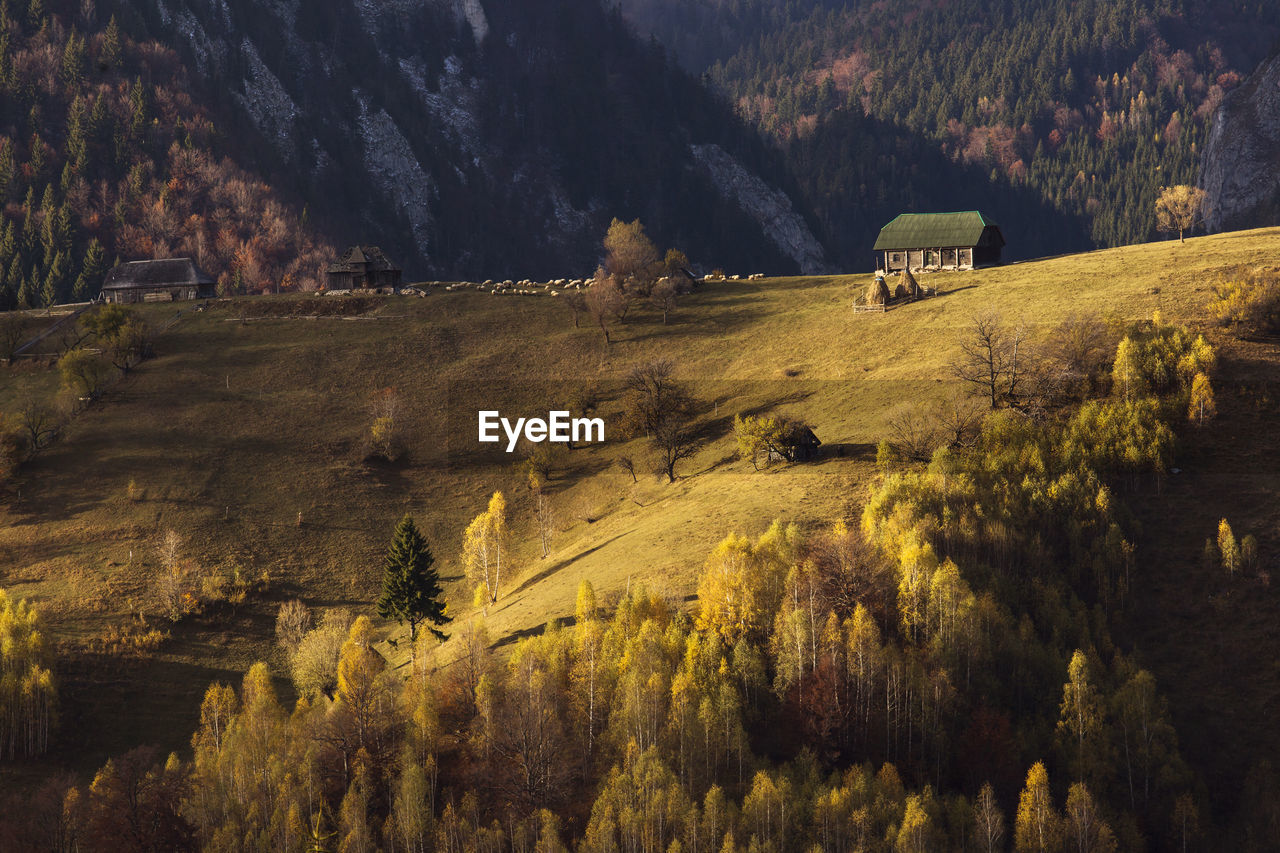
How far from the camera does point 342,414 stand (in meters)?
107

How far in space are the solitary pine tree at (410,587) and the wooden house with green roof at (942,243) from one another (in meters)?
75.7

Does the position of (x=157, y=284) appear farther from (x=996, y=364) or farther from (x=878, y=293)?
(x=996, y=364)

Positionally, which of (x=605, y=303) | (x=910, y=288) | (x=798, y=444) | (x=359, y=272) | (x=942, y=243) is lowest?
(x=798, y=444)

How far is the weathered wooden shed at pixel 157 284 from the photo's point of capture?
468 ft

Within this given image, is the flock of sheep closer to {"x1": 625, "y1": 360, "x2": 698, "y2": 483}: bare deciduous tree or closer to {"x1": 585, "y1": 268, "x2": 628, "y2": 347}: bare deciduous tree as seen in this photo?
{"x1": 585, "y1": 268, "x2": 628, "y2": 347}: bare deciduous tree

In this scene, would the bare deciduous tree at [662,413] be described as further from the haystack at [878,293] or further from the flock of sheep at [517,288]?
the flock of sheep at [517,288]

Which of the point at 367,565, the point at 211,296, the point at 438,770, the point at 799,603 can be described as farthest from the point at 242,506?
the point at 211,296

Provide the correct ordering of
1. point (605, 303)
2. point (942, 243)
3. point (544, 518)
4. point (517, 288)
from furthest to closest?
point (517, 288)
point (942, 243)
point (605, 303)
point (544, 518)

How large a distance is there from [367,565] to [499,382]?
29.8m

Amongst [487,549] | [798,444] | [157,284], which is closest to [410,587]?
[487,549]

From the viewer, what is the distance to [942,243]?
5148 inches

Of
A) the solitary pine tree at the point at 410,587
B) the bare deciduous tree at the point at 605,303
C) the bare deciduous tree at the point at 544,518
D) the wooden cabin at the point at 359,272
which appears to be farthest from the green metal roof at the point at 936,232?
the solitary pine tree at the point at 410,587

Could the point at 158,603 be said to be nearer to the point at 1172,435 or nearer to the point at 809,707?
the point at 809,707

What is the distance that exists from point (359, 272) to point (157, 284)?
24.8 meters
